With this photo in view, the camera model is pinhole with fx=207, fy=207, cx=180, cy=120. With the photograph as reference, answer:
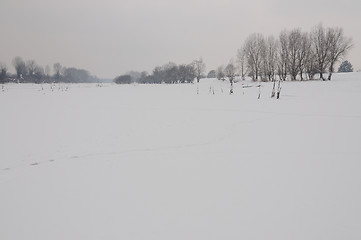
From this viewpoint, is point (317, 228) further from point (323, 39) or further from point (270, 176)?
point (323, 39)

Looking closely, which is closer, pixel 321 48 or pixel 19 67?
pixel 321 48

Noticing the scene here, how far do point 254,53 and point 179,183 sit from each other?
51041 mm

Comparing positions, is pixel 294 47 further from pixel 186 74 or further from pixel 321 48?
pixel 186 74

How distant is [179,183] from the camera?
4.23 meters

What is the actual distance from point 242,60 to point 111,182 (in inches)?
2183

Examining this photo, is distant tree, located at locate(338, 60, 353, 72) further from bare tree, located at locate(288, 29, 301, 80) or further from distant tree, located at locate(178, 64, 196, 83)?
distant tree, located at locate(178, 64, 196, 83)

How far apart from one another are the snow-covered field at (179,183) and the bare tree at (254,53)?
43.0 meters

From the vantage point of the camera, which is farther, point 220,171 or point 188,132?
point 188,132

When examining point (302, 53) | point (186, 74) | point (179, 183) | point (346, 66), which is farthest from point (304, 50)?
point (346, 66)

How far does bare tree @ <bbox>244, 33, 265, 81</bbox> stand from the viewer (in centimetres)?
4709

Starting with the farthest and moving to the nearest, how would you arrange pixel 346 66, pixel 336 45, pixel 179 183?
pixel 346 66, pixel 336 45, pixel 179 183

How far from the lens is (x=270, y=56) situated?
145ft

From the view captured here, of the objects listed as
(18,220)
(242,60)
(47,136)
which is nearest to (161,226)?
(18,220)

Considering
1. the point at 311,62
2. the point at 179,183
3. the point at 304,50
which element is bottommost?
the point at 179,183
